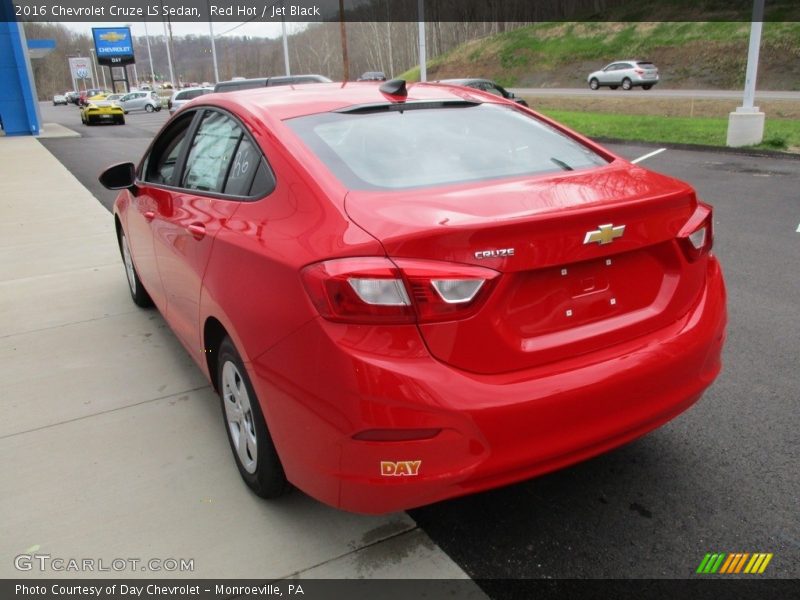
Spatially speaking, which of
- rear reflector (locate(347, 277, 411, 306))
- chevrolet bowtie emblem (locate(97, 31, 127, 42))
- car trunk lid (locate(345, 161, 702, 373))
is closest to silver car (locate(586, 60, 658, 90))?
car trunk lid (locate(345, 161, 702, 373))

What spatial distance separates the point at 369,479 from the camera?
2086mm

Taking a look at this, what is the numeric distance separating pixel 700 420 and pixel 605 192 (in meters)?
1.52

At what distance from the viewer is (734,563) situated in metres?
2.37

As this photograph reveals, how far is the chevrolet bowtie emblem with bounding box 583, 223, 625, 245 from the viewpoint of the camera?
2.19 metres

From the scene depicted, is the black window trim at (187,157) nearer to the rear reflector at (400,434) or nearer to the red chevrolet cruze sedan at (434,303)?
the red chevrolet cruze sedan at (434,303)

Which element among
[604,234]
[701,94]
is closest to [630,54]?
[701,94]

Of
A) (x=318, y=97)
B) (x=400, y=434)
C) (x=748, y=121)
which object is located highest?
(x=318, y=97)

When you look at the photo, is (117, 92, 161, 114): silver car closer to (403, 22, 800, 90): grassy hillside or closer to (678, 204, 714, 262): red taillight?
(403, 22, 800, 90): grassy hillside

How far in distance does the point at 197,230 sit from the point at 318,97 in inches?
32.8

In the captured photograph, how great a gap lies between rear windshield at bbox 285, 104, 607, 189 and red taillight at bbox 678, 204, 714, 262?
52 centimetres

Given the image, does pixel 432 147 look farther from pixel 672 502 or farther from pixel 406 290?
pixel 672 502

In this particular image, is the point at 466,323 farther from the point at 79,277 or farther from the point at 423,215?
the point at 79,277

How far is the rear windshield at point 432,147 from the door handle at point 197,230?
0.62 meters

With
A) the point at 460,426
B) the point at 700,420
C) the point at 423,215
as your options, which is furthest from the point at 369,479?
the point at 700,420
